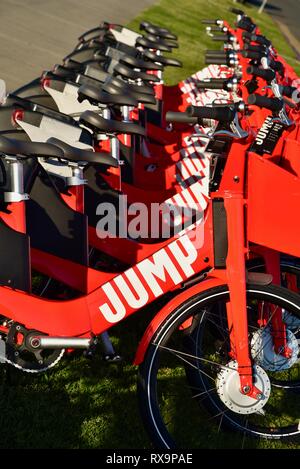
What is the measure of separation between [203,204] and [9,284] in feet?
5.18

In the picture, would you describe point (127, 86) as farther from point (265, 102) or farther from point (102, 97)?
point (265, 102)

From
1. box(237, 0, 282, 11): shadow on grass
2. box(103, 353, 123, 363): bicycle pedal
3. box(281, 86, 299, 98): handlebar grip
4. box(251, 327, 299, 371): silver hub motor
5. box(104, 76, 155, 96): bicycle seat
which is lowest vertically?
box(237, 0, 282, 11): shadow on grass

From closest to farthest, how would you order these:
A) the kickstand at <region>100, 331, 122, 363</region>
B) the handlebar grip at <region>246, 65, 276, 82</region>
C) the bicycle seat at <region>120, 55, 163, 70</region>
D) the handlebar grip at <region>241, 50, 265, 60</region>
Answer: the kickstand at <region>100, 331, 122, 363</region> → the handlebar grip at <region>246, 65, 276, 82</region> → the handlebar grip at <region>241, 50, 265, 60</region> → the bicycle seat at <region>120, 55, 163, 70</region>

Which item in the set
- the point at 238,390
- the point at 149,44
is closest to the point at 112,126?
the point at 238,390

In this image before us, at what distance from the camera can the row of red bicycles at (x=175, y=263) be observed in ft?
9.32

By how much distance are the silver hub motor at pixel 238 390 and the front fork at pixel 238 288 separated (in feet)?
0.07

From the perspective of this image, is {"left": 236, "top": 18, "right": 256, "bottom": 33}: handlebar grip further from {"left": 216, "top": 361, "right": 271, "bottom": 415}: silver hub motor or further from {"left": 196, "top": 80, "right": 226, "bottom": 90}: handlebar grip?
{"left": 216, "top": 361, "right": 271, "bottom": 415}: silver hub motor

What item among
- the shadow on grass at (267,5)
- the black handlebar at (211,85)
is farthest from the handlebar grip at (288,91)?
the shadow on grass at (267,5)

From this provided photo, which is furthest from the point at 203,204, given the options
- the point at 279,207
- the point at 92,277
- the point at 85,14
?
the point at 85,14

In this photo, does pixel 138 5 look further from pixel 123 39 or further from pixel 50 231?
pixel 50 231

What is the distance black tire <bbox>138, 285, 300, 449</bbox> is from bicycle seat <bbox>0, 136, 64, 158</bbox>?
873 mm

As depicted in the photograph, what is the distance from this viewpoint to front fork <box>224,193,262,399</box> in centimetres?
278

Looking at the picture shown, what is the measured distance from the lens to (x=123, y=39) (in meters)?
7.05

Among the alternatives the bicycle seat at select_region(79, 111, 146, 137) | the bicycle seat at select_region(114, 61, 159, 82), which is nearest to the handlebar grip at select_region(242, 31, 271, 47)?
the bicycle seat at select_region(114, 61, 159, 82)
